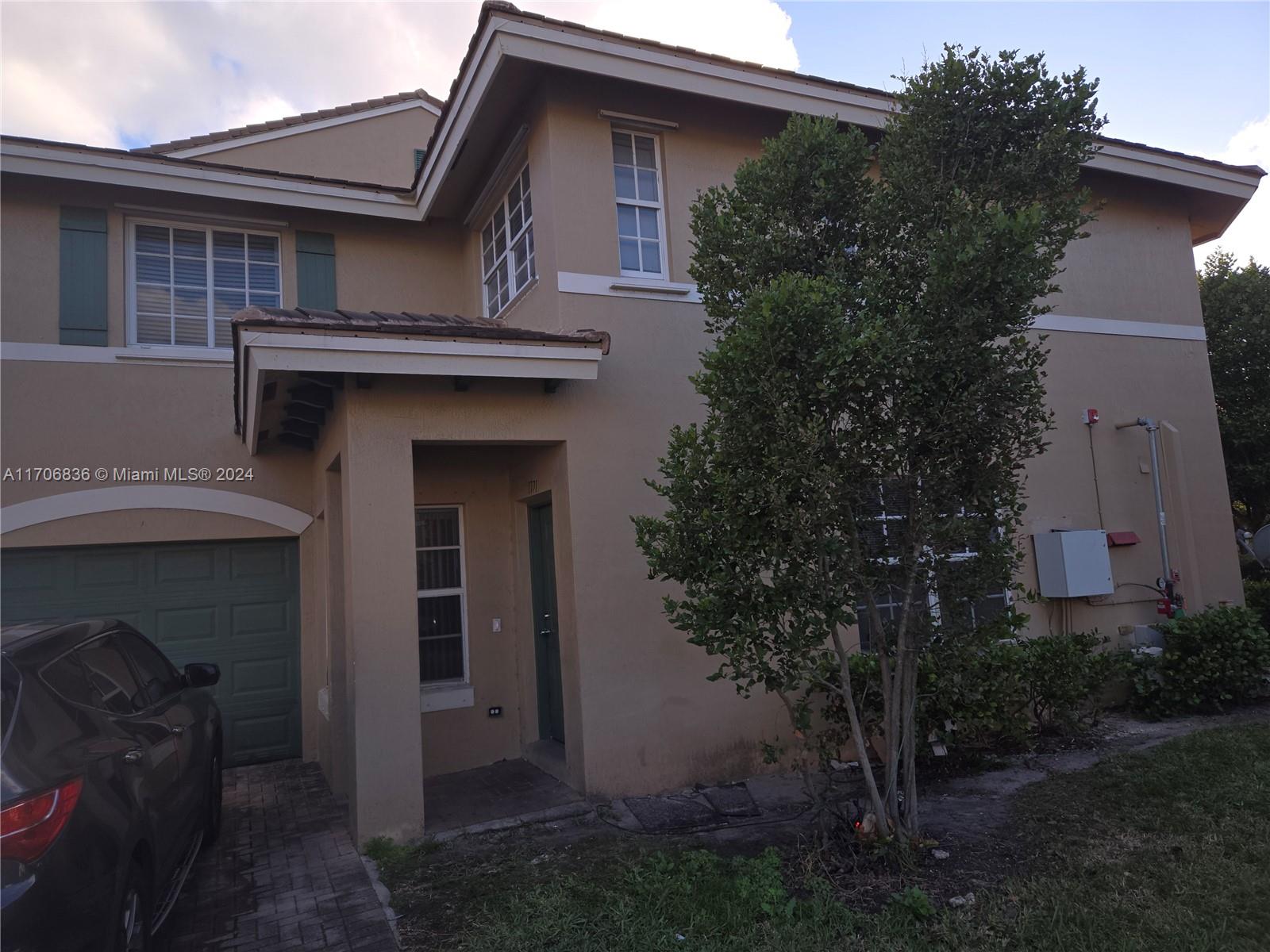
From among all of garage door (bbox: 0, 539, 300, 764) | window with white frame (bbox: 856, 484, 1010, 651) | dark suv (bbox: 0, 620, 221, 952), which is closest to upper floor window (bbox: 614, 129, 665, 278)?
window with white frame (bbox: 856, 484, 1010, 651)

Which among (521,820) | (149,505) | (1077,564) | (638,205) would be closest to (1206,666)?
(1077,564)

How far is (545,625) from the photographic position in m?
7.30

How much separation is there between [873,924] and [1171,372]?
8.30 meters

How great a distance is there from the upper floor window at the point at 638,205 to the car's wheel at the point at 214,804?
5006 mm

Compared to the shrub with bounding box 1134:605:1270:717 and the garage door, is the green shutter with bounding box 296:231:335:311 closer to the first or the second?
the garage door

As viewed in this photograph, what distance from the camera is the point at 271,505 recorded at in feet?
27.3

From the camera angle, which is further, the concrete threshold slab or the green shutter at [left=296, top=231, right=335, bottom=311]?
the green shutter at [left=296, top=231, right=335, bottom=311]

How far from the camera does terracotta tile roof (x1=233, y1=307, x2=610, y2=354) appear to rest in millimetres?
5367

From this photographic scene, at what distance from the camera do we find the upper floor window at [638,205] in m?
7.22

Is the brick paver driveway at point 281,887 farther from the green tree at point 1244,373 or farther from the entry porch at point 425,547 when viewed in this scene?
the green tree at point 1244,373

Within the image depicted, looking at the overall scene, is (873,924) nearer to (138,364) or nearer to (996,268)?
(996,268)

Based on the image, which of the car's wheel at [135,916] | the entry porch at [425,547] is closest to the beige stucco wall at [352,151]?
the entry porch at [425,547]

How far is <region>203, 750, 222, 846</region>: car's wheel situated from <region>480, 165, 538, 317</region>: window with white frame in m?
4.56

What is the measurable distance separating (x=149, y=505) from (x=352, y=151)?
554 cm
